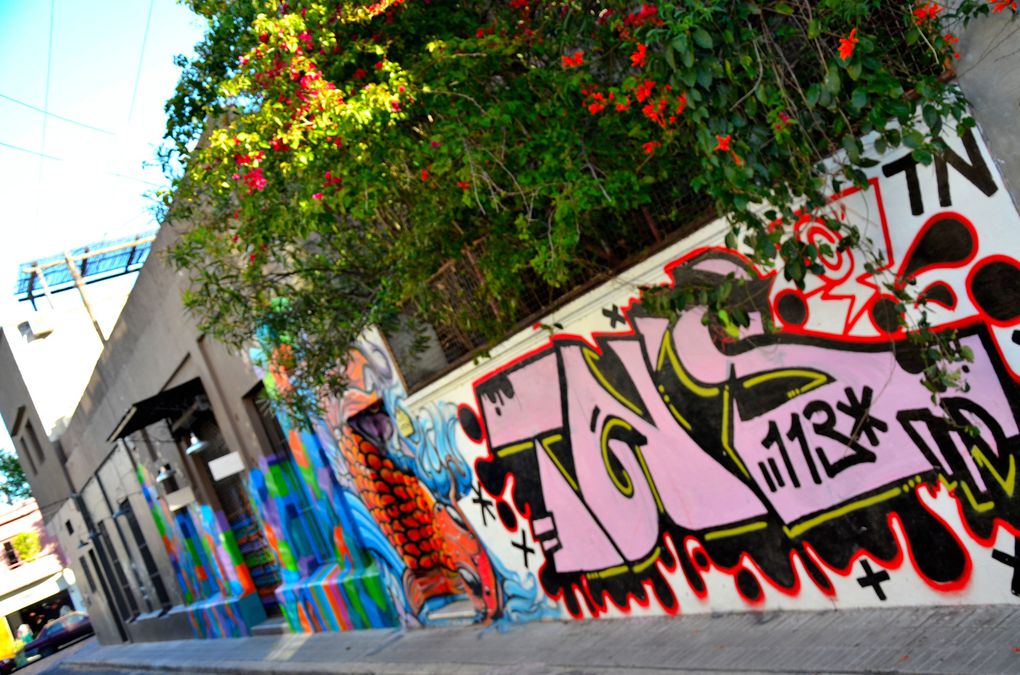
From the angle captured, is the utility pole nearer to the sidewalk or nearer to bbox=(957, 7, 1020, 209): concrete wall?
the sidewalk

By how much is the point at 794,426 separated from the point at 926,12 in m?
2.61

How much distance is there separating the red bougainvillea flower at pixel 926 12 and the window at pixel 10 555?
51455mm

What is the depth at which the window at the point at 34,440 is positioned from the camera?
3080cm

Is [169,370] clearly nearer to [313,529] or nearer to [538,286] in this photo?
[313,529]

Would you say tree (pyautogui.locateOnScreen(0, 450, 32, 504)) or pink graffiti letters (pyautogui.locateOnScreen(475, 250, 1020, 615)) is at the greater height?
tree (pyautogui.locateOnScreen(0, 450, 32, 504))

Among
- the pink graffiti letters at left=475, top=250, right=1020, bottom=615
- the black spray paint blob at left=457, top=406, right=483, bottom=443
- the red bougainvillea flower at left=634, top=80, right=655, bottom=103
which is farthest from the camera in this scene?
the black spray paint blob at left=457, top=406, right=483, bottom=443

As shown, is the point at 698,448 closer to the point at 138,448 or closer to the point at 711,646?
the point at 711,646

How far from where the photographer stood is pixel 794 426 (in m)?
6.84

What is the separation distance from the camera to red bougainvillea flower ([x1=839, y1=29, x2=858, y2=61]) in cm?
518

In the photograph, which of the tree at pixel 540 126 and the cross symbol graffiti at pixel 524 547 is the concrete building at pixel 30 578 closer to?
the cross symbol graffiti at pixel 524 547

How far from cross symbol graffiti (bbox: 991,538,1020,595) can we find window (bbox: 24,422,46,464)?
29.2 meters

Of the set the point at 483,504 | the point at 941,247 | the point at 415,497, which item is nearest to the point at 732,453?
the point at 941,247

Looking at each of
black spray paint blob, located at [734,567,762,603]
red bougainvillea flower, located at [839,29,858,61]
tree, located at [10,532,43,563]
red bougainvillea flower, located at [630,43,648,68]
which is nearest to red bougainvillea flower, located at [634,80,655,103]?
red bougainvillea flower, located at [630,43,648,68]

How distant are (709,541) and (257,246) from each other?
4053 mm
